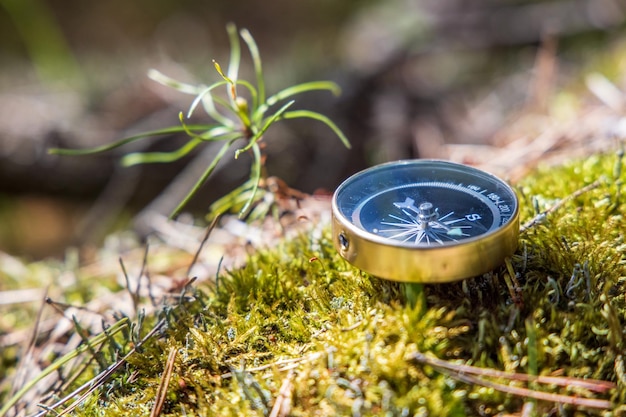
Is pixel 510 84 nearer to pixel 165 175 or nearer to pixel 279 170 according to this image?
pixel 279 170

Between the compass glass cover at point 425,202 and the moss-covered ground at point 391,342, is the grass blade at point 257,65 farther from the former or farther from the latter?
the moss-covered ground at point 391,342

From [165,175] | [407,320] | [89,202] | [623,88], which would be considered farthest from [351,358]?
[89,202]

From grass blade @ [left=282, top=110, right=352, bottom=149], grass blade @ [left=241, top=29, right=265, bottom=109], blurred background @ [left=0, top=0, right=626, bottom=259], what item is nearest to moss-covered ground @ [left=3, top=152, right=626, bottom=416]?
grass blade @ [left=282, top=110, right=352, bottom=149]

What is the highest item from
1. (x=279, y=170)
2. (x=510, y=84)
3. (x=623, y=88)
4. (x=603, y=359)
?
(x=510, y=84)

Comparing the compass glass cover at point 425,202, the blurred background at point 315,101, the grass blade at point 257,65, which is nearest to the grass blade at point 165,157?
the grass blade at point 257,65

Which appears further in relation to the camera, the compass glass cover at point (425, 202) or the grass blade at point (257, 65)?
the grass blade at point (257, 65)

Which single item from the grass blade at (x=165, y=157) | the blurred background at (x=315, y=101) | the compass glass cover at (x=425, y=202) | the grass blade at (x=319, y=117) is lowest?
the compass glass cover at (x=425, y=202)
